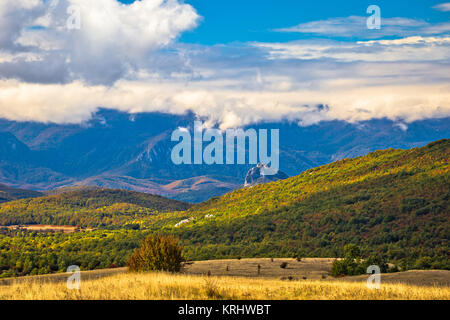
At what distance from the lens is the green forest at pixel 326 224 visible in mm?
108375

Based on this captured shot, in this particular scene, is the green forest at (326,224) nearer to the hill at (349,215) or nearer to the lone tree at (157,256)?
the hill at (349,215)

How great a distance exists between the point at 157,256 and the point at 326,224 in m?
102

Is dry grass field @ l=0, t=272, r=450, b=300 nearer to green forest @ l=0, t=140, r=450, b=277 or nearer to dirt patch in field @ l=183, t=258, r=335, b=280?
dirt patch in field @ l=183, t=258, r=335, b=280

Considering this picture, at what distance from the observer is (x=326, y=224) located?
463 feet

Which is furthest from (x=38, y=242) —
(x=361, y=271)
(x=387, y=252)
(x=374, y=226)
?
(x=361, y=271)

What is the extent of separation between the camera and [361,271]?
197 ft

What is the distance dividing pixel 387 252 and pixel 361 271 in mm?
44171

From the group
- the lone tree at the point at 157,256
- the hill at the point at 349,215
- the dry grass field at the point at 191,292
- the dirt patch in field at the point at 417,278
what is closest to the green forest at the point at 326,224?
the hill at the point at 349,215

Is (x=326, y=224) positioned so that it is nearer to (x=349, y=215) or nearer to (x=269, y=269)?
(x=349, y=215)

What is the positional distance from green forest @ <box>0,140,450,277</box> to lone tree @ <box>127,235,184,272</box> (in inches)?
1618

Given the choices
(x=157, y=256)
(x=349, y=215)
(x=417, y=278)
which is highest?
(x=349, y=215)

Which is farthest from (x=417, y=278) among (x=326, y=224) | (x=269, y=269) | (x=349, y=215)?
(x=349, y=215)

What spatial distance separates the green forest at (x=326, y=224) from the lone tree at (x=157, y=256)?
41107 millimetres
